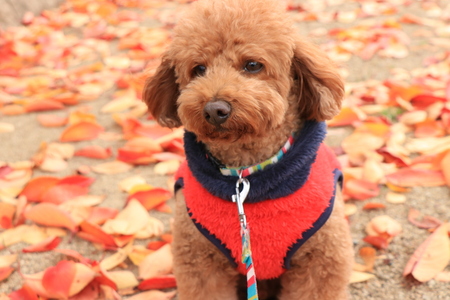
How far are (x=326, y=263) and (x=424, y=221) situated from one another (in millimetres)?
915

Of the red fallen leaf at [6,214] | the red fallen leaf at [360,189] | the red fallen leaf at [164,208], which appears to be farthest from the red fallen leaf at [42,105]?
the red fallen leaf at [360,189]

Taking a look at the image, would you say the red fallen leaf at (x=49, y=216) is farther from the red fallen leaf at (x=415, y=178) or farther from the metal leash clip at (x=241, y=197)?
the red fallen leaf at (x=415, y=178)

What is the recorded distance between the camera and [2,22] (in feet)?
18.5

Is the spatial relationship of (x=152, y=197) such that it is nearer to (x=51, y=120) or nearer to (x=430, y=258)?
(x=51, y=120)

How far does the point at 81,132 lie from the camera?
12.4ft

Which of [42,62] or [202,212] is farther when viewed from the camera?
[42,62]

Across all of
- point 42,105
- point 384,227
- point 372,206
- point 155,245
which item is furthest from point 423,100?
point 42,105

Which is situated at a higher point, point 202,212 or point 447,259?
point 202,212

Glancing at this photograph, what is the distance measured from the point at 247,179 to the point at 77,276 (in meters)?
1.07

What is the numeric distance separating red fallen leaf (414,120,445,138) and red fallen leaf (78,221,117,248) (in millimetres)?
2059

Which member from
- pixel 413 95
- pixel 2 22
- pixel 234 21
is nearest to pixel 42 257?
pixel 234 21

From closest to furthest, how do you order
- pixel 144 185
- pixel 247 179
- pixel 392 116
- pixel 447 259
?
pixel 247 179, pixel 447 259, pixel 144 185, pixel 392 116

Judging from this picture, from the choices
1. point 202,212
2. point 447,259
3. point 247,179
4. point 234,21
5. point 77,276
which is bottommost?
point 77,276

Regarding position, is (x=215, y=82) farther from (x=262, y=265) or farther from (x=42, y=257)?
(x=42, y=257)
